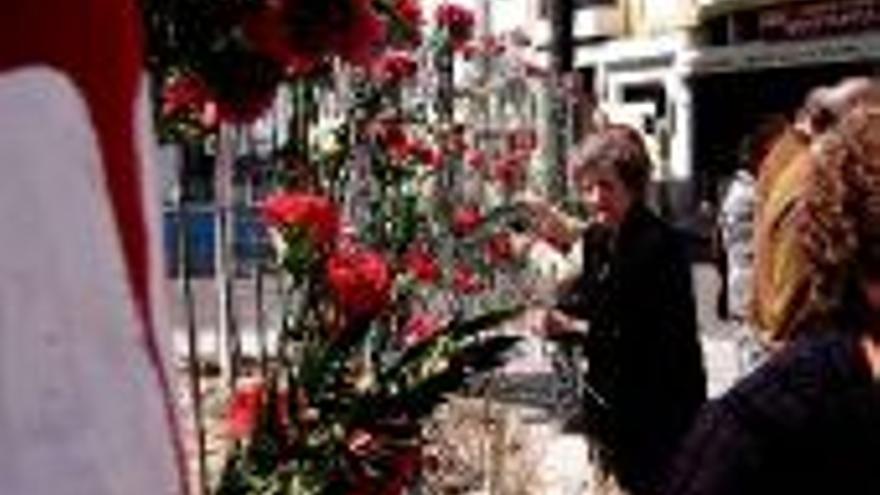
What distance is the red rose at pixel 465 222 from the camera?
364 inches

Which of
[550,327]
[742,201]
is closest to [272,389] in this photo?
[550,327]

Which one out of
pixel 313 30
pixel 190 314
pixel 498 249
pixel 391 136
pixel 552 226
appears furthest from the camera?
pixel 498 249

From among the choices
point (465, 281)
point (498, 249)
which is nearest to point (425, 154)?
point (465, 281)

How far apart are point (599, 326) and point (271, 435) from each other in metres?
3.65

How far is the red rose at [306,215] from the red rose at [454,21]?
6.56 meters

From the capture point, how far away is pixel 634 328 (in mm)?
6082

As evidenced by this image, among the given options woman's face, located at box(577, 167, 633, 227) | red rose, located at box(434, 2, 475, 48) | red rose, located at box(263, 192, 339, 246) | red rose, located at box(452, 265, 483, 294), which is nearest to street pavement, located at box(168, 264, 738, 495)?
red rose, located at box(452, 265, 483, 294)

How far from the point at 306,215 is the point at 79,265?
7.09 ft

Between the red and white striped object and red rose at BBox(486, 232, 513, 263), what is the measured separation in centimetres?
906

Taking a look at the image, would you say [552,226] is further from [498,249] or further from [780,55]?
[780,55]

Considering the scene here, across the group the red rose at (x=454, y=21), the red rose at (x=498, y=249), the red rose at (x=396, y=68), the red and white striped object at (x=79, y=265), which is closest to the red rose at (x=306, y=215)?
the red and white striped object at (x=79, y=265)

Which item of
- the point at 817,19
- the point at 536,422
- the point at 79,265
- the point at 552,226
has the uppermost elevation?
the point at 817,19

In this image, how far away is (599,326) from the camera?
20.5ft

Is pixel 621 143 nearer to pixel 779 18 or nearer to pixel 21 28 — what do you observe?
pixel 21 28
